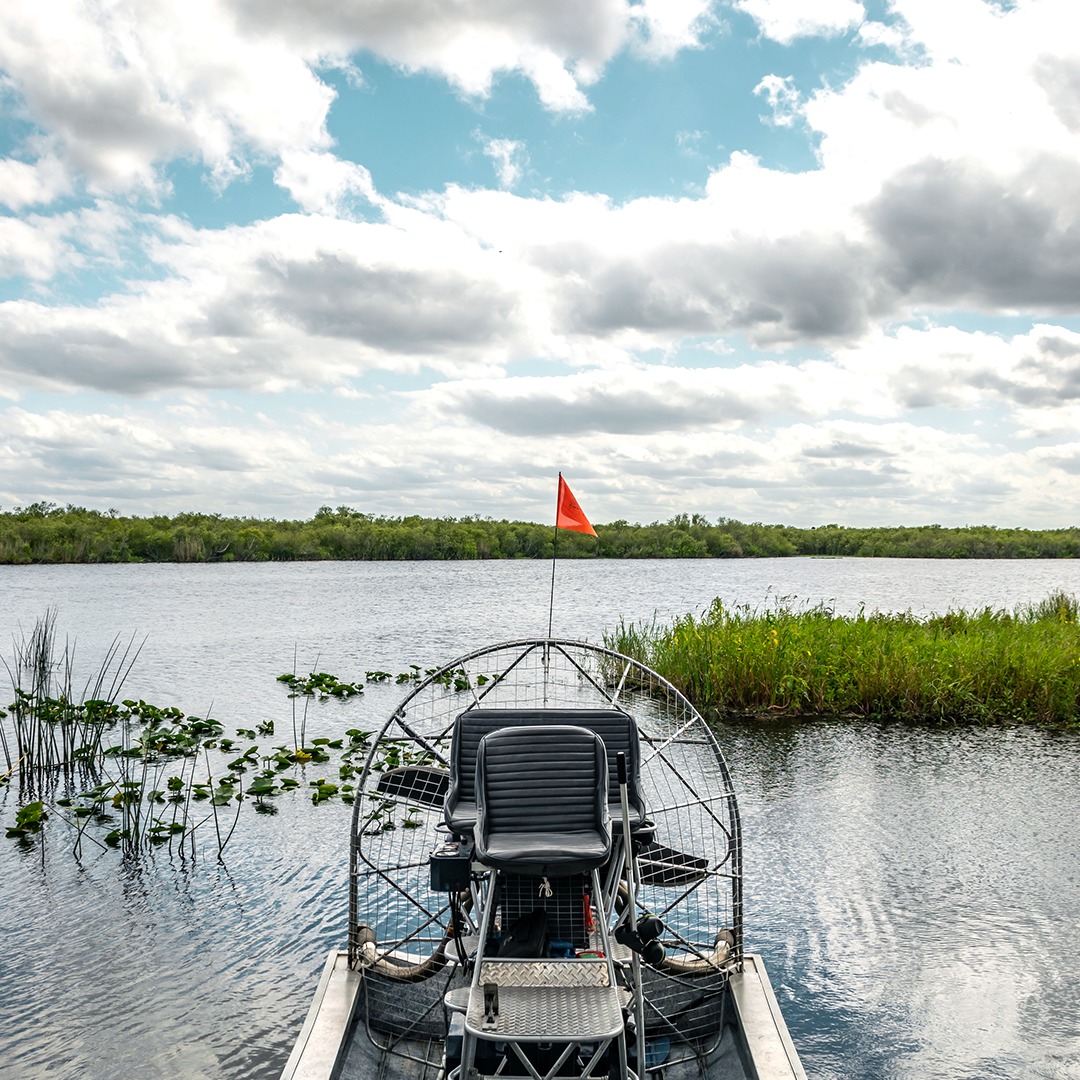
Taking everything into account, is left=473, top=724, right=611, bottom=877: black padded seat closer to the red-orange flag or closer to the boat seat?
the boat seat

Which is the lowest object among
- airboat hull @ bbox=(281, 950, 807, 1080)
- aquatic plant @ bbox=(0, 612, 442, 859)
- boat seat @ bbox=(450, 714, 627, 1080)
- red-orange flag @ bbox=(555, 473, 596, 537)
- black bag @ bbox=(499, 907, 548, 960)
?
aquatic plant @ bbox=(0, 612, 442, 859)

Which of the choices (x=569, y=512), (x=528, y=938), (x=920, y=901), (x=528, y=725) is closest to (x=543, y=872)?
(x=528, y=938)

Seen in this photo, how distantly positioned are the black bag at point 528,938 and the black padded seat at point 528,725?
21.9 inches

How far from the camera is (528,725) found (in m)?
4.62

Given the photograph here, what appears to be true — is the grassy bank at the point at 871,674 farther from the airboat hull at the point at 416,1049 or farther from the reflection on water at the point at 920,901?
the airboat hull at the point at 416,1049

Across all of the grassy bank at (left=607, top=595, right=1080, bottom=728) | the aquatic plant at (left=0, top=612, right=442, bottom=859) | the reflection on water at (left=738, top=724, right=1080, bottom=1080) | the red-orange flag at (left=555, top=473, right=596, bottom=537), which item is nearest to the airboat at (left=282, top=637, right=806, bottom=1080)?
the red-orange flag at (left=555, top=473, right=596, bottom=537)

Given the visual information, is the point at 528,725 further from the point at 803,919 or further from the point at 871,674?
the point at 871,674

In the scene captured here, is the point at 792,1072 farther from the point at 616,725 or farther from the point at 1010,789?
the point at 1010,789

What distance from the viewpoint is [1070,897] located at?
7516 millimetres

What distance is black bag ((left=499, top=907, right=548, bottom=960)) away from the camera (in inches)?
158

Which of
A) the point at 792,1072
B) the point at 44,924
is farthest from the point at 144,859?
the point at 792,1072

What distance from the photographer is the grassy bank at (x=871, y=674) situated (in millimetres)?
13750

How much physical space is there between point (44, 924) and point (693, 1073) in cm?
515

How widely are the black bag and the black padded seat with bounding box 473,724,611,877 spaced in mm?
534
